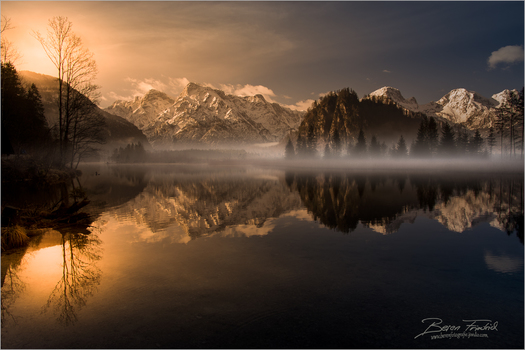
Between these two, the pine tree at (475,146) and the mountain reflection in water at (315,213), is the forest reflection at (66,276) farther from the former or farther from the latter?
the pine tree at (475,146)

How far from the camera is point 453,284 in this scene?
713cm

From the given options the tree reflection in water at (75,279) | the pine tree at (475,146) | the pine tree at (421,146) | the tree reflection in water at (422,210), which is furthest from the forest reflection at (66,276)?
the pine tree at (475,146)

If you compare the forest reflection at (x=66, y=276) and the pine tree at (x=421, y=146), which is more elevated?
the pine tree at (x=421, y=146)

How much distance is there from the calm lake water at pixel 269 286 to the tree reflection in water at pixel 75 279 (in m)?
0.04

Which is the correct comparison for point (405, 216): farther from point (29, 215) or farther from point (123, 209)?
point (29, 215)

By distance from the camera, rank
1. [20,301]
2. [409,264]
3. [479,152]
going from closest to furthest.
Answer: [20,301] → [409,264] → [479,152]

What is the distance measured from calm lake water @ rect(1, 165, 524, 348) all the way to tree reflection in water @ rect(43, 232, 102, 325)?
38 millimetres

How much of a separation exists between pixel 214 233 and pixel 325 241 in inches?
176

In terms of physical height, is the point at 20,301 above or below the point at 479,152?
below

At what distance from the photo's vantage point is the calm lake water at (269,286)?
16.8 ft

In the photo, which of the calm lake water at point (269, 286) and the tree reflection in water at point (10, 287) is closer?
the calm lake water at point (269, 286)

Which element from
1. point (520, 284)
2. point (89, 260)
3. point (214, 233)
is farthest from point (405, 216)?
point (89, 260)

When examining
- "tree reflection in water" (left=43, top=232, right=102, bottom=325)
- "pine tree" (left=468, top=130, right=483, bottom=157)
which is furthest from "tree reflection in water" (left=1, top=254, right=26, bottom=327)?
"pine tree" (left=468, top=130, right=483, bottom=157)

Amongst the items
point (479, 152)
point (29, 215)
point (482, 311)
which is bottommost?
point (482, 311)
